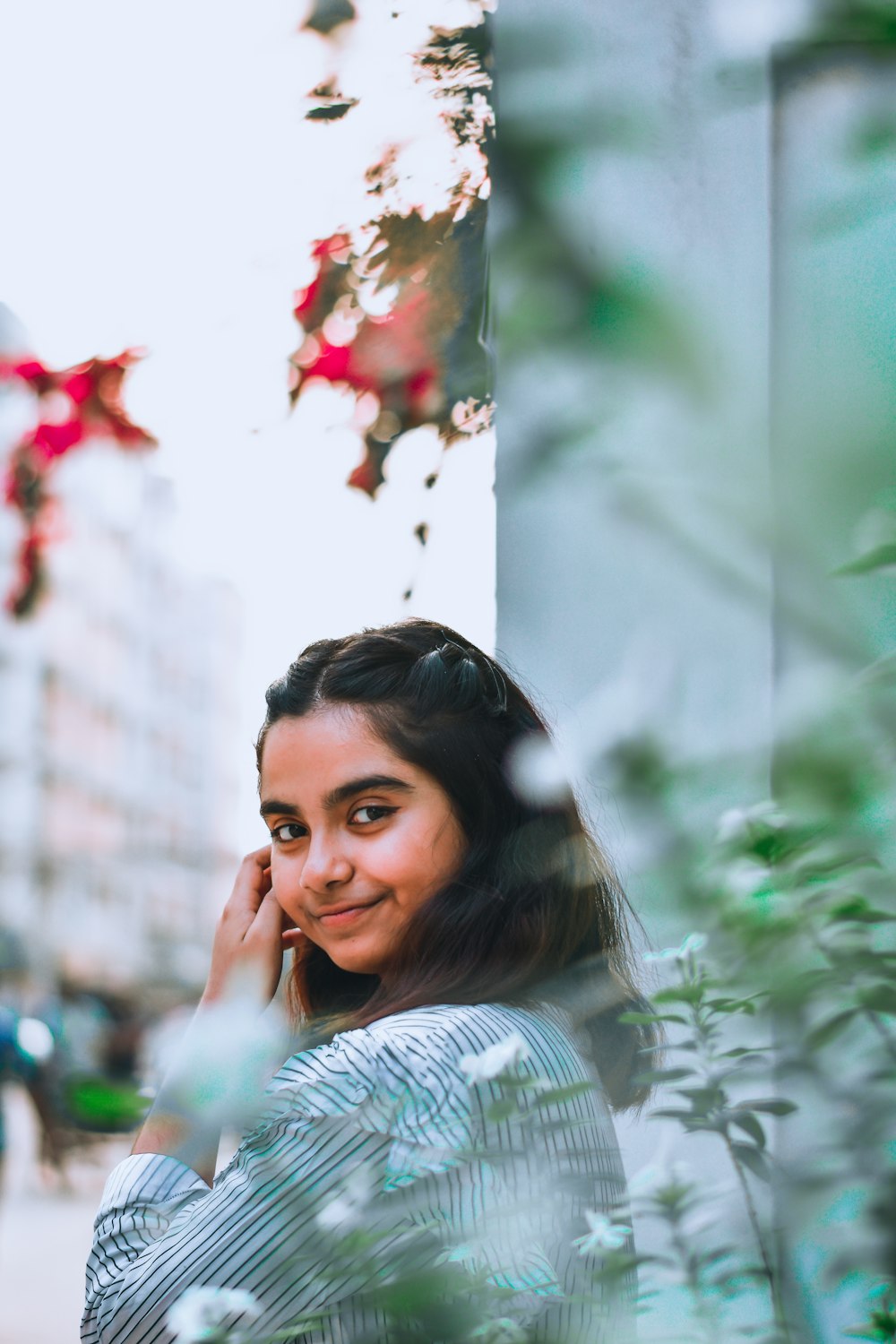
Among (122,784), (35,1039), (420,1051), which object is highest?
(122,784)

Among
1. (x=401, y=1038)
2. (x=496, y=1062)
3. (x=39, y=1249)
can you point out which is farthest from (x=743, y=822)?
(x=39, y=1249)

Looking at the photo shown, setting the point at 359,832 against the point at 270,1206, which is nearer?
the point at 270,1206

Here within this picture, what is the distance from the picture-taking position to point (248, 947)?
129 centimetres

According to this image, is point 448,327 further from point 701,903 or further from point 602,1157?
point 602,1157

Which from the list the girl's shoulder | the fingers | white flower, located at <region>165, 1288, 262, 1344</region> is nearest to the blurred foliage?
white flower, located at <region>165, 1288, 262, 1344</region>

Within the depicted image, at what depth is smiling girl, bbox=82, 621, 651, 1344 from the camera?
0.56 metres

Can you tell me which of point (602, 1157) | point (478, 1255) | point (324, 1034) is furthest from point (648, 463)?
point (324, 1034)

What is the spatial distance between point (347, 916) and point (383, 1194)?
568 millimetres

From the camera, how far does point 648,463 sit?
41 cm

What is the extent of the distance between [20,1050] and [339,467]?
15.7ft

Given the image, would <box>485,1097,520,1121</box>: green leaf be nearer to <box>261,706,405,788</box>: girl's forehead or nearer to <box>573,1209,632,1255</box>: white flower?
<box>573,1209,632,1255</box>: white flower

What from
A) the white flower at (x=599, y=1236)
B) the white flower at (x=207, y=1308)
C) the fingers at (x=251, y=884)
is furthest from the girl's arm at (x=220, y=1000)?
the white flower at (x=599, y=1236)

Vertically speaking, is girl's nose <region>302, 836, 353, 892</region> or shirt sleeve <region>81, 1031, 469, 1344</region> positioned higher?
girl's nose <region>302, 836, 353, 892</region>

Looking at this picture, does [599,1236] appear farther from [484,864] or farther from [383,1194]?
[484,864]
